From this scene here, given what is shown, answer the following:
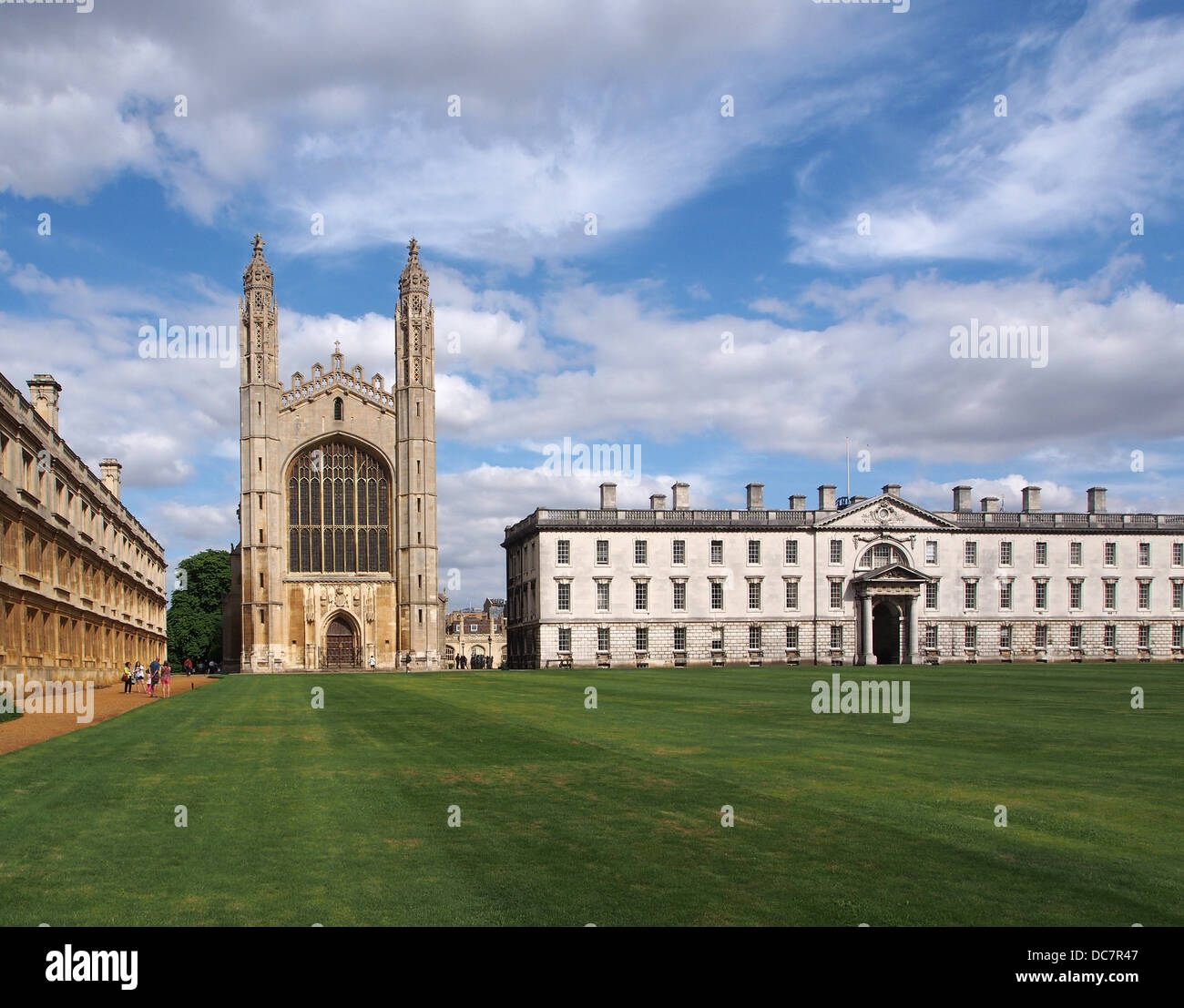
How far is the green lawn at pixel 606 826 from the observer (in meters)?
7.84

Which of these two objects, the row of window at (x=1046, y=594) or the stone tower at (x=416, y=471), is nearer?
the stone tower at (x=416, y=471)

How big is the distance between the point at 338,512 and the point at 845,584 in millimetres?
37894

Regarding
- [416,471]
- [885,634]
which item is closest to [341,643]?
[416,471]

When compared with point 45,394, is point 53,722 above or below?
below

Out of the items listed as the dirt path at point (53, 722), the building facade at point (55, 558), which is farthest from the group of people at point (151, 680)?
the building facade at point (55, 558)

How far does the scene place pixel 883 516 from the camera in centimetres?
7838

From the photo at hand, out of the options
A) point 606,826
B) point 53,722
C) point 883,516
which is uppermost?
point 883,516

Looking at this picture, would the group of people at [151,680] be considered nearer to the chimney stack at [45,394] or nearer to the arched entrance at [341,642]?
the chimney stack at [45,394]

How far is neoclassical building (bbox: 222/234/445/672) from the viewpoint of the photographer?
72.4 m

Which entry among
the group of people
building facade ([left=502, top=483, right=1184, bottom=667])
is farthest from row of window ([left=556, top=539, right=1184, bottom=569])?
the group of people

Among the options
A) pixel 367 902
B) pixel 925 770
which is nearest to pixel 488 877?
pixel 367 902

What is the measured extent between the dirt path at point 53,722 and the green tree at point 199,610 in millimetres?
59233

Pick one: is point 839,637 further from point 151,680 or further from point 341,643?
point 151,680
